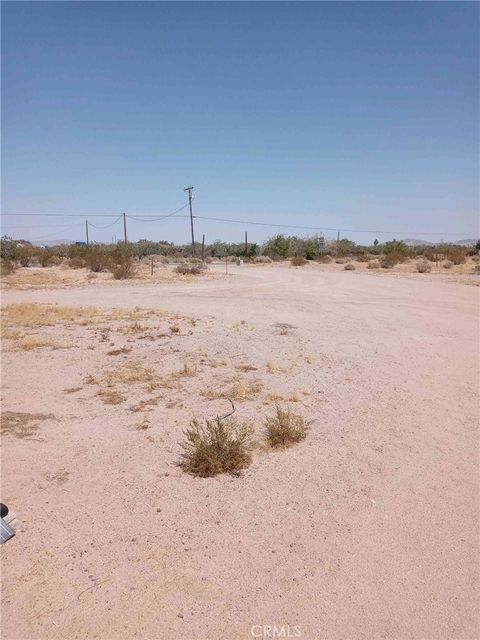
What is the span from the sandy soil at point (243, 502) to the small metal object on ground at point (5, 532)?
3.0 inches

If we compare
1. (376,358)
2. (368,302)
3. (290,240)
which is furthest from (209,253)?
(376,358)

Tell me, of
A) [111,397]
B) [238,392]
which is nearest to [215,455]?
[238,392]

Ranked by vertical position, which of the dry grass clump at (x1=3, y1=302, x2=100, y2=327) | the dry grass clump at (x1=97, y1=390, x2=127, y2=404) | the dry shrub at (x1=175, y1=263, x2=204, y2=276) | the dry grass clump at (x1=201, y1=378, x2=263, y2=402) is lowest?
the dry grass clump at (x1=97, y1=390, x2=127, y2=404)

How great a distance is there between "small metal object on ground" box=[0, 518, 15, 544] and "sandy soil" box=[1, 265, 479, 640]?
0.08 meters

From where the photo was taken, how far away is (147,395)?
6.90 metres

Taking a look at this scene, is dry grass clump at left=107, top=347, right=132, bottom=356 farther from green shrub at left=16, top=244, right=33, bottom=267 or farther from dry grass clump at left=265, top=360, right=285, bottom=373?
green shrub at left=16, top=244, right=33, bottom=267

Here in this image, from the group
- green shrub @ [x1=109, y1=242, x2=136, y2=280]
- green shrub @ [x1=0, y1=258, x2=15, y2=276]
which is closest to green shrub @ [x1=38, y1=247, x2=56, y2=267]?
green shrub @ [x1=0, y1=258, x2=15, y2=276]

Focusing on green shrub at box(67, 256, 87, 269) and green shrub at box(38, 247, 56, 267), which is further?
green shrub at box(38, 247, 56, 267)

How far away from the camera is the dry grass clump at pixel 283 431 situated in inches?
204

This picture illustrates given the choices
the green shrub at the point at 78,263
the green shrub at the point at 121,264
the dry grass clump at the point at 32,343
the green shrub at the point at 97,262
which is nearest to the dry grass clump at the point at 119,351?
the dry grass clump at the point at 32,343

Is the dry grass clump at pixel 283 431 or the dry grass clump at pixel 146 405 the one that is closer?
the dry grass clump at pixel 283 431

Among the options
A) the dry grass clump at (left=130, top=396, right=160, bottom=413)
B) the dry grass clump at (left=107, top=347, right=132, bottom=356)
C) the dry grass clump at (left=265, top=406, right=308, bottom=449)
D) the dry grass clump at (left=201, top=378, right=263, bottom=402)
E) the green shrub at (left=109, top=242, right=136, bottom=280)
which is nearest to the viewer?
the dry grass clump at (left=265, top=406, right=308, bottom=449)

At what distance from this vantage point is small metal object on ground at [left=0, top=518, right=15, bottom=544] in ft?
11.3

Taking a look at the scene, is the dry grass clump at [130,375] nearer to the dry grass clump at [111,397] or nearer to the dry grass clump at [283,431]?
the dry grass clump at [111,397]
